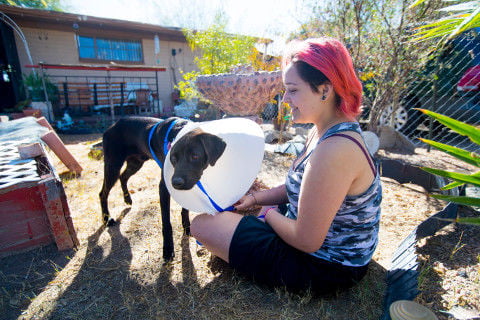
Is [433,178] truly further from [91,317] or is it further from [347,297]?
[91,317]

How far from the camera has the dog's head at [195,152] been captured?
67.3 inches

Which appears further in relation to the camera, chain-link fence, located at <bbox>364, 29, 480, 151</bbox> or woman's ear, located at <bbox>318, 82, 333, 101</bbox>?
chain-link fence, located at <bbox>364, 29, 480, 151</bbox>

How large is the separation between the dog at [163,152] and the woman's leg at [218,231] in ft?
0.83

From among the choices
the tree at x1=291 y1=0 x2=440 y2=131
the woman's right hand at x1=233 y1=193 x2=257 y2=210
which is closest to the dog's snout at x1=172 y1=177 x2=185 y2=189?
the woman's right hand at x1=233 y1=193 x2=257 y2=210

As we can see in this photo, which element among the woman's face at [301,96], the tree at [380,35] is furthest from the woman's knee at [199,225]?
the tree at [380,35]

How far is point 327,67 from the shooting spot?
1298mm

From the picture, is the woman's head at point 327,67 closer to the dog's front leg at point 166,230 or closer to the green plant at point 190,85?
the dog's front leg at point 166,230

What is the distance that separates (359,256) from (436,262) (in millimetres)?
786

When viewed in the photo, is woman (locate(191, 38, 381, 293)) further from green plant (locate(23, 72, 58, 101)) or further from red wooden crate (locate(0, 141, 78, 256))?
green plant (locate(23, 72, 58, 101))

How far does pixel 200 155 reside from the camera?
68.5 inches

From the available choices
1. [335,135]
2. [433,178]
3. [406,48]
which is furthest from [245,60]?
[335,135]

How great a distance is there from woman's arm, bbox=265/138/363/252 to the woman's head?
0.30m

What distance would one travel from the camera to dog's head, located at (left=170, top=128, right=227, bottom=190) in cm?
171

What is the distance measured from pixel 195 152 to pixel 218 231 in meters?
0.52
